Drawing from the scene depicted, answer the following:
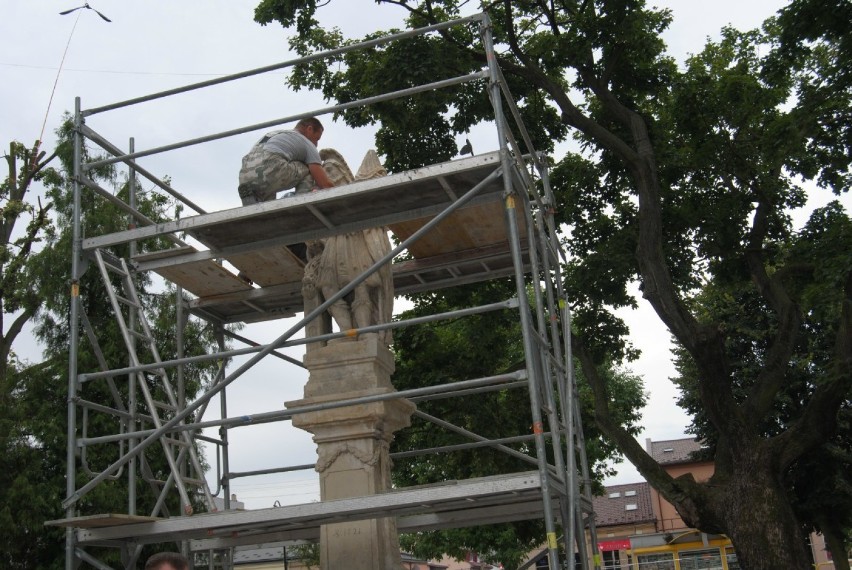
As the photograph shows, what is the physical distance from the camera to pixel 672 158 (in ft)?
53.8

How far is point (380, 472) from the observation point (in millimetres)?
7773

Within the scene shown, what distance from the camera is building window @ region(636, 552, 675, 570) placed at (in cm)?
3834

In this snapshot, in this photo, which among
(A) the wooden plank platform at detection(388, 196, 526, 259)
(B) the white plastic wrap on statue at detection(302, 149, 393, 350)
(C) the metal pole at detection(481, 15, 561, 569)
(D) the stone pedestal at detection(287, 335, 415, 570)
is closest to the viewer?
(C) the metal pole at detection(481, 15, 561, 569)

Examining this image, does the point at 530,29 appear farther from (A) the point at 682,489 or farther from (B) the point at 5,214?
(B) the point at 5,214

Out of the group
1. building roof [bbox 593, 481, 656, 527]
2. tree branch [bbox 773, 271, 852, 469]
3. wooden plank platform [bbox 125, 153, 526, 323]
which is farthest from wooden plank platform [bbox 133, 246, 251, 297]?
building roof [bbox 593, 481, 656, 527]

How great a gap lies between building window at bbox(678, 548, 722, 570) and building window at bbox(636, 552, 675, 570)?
0.72 metres

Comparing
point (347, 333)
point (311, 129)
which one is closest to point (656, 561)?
point (311, 129)

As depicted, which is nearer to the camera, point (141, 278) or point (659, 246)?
point (659, 246)

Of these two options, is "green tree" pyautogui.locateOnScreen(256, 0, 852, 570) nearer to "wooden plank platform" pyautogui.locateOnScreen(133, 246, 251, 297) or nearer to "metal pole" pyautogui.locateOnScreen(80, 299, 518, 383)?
"wooden plank platform" pyautogui.locateOnScreen(133, 246, 251, 297)

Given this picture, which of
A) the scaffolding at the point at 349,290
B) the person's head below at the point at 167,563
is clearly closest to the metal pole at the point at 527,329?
the scaffolding at the point at 349,290

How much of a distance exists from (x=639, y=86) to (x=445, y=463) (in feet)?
27.8

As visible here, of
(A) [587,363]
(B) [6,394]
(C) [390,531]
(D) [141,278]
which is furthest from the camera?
(D) [141,278]

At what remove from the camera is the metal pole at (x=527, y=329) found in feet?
20.1

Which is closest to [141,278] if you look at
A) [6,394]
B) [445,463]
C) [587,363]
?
[6,394]
